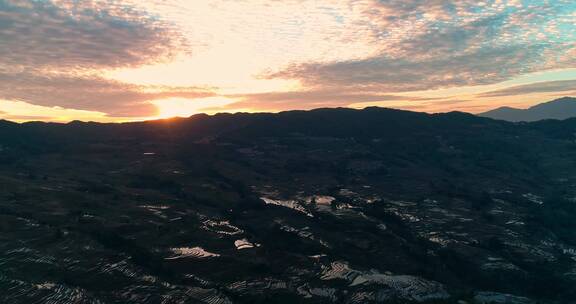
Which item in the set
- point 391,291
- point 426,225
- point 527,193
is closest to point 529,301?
point 391,291

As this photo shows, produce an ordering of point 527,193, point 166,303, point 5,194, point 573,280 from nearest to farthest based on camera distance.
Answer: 1. point 166,303
2. point 573,280
3. point 5,194
4. point 527,193

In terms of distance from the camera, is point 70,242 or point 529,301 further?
point 70,242

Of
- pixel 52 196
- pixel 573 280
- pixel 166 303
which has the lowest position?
pixel 573 280

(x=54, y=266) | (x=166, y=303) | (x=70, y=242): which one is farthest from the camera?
(x=70, y=242)

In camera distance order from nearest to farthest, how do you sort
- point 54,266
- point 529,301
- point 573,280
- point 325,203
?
point 54,266
point 529,301
point 573,280
point 325,203

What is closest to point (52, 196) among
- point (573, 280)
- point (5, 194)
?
point (5, 194)

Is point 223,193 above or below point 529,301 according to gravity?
above

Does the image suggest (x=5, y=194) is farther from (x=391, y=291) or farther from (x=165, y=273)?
(x=391, y=291)

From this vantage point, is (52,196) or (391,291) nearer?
(391,291)

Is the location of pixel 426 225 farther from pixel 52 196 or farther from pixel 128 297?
pixel 52 196
